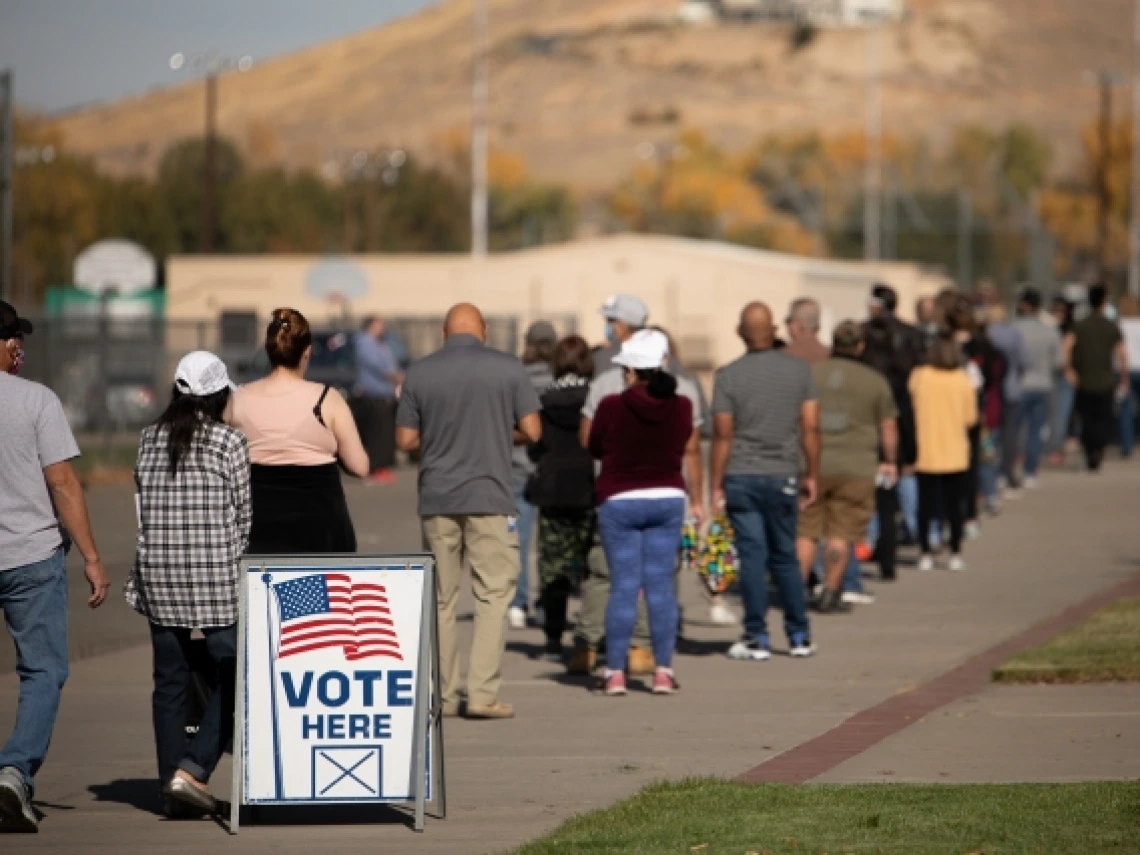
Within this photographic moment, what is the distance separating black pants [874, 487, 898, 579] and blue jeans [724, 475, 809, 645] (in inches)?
146

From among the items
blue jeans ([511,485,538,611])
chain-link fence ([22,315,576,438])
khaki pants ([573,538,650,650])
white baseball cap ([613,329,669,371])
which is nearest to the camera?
Result: white baseball cap ([613,329,669,371])

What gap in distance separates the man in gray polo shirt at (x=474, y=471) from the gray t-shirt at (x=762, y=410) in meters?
2.06

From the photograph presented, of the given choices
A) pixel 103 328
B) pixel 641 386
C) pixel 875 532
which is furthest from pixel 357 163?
pixel 641 386

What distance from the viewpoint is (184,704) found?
868 centimetres

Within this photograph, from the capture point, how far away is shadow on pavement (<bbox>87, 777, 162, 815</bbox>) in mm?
8969

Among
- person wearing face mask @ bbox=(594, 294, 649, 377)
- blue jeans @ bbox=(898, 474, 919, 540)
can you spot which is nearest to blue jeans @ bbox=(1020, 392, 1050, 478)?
blue jeans @ bbox=(898, 474, 919, 540)

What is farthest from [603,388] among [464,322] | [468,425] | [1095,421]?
[1095,421]

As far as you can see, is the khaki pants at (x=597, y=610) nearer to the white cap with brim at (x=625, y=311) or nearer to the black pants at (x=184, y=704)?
the white cap with brim at (x=625, y=311)

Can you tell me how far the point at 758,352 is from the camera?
12844 mm

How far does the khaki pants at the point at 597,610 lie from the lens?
40.3 ft

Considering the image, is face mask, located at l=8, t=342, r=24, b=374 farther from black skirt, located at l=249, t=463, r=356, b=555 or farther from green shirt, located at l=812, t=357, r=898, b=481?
green shirt, located at l=812, t=357, r=898, b=481

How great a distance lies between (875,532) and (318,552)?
902 cm

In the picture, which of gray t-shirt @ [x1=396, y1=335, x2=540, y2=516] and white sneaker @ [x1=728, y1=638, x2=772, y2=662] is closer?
gray t-shirt @ [x1=396, y1=335, x2=540, y2=516]

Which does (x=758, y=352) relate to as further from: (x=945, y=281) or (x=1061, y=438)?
(x=945, y=281)
